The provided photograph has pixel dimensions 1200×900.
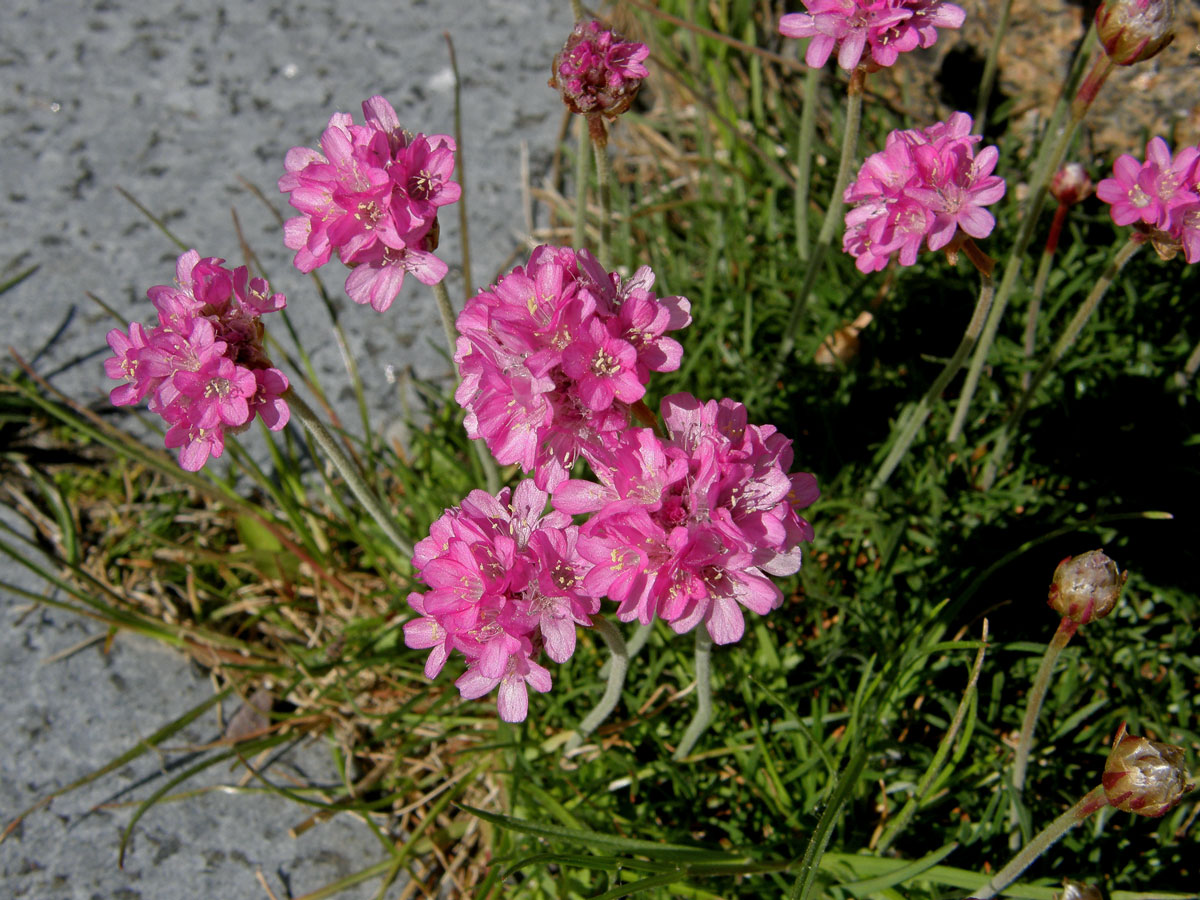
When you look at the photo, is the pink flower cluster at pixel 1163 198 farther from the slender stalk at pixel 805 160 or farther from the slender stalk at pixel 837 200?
the slender stalk at pixel 805 160

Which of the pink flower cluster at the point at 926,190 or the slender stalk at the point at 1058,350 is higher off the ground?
the pink flower cluster at the point at 926,190

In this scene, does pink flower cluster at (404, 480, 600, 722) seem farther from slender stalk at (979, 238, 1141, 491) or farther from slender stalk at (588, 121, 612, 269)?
slender stalk at (979, 238, 1141, 491)

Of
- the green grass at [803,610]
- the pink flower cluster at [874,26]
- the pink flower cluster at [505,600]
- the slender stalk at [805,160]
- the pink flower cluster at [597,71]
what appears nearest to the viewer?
the pink flower cluster at [505,600]

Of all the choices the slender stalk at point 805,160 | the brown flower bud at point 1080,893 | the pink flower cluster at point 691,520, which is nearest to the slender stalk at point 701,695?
the pink flower cluster at point 691,520

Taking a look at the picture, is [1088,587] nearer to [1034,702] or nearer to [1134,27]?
[1034,702]

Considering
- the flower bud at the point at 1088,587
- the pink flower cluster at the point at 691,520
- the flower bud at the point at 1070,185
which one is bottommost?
the flower bud at the point at 1088,587

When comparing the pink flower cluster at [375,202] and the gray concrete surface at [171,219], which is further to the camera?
the gray concrete surface at [171,219]

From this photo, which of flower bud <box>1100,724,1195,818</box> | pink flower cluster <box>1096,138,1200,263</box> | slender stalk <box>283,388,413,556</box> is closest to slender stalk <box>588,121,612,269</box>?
slender stalk <box>283,388,413,556</box>
